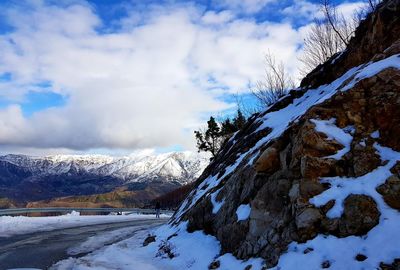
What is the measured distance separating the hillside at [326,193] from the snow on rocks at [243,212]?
0.14 ft

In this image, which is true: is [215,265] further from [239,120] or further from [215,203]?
[239,120]

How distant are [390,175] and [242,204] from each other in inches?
181

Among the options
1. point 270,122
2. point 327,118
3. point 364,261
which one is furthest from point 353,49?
point 364,261

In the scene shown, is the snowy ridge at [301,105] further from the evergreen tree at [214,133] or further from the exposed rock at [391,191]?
the evergreen tree at [214,133]

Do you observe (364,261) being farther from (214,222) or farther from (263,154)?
(214,222)

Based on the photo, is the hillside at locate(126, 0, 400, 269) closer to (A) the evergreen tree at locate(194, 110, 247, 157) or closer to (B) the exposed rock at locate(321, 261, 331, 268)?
(B) the exposed rock at locate(321, 261, 331, 268)

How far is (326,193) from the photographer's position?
32.1 ft

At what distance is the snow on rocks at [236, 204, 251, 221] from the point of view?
1196 cm

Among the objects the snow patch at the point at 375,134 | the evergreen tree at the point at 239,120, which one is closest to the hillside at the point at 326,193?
the snow patch at the point at 375,134

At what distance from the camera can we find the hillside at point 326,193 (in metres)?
8.65

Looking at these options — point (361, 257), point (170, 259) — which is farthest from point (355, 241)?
point (170, 259)

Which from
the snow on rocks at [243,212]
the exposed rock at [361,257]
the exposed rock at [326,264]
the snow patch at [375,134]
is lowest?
the exposed rock at [326,264]

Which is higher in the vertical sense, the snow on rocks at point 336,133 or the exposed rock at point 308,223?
the snow on rocks at point 336,133

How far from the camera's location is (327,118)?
11352 millimetres
